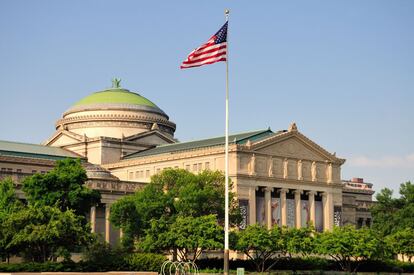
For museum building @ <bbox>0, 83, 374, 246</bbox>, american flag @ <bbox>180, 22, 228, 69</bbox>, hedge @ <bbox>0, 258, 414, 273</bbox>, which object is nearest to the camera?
american flag @ <bbox>180, 22, 228, 69</bbox>

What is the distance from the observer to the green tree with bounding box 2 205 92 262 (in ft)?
279

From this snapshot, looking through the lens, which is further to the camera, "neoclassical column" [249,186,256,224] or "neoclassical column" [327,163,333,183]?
"neoclassical column" [327,163,333,183]

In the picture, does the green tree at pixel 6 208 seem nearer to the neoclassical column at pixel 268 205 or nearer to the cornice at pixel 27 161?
the cornice at pixel 27 161

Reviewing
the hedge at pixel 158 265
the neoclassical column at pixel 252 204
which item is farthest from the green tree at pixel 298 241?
the neoclassical column at pixel 252 204

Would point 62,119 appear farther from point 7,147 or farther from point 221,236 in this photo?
point 221,236

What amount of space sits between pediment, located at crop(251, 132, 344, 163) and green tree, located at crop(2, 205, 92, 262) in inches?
1716

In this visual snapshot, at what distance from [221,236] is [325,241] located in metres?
14.4

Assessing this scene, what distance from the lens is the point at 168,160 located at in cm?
13200

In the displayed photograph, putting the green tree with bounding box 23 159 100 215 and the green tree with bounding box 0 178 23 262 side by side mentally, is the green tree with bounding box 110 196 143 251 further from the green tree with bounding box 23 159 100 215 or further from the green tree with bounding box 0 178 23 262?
the green tree with bounding box 0 178 23 262

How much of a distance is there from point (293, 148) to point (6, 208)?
53019mm

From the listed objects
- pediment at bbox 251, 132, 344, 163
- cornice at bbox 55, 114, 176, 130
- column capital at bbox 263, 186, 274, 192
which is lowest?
column capital at bbox 263, 186, 274, 192

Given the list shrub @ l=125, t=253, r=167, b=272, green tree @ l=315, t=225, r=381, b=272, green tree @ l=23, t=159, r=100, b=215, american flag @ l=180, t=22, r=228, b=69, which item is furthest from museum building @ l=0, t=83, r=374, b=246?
american flag @ l=180, t=22, r=228, b=69

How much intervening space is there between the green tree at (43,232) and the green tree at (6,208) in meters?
0.39

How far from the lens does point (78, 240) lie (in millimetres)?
88062
